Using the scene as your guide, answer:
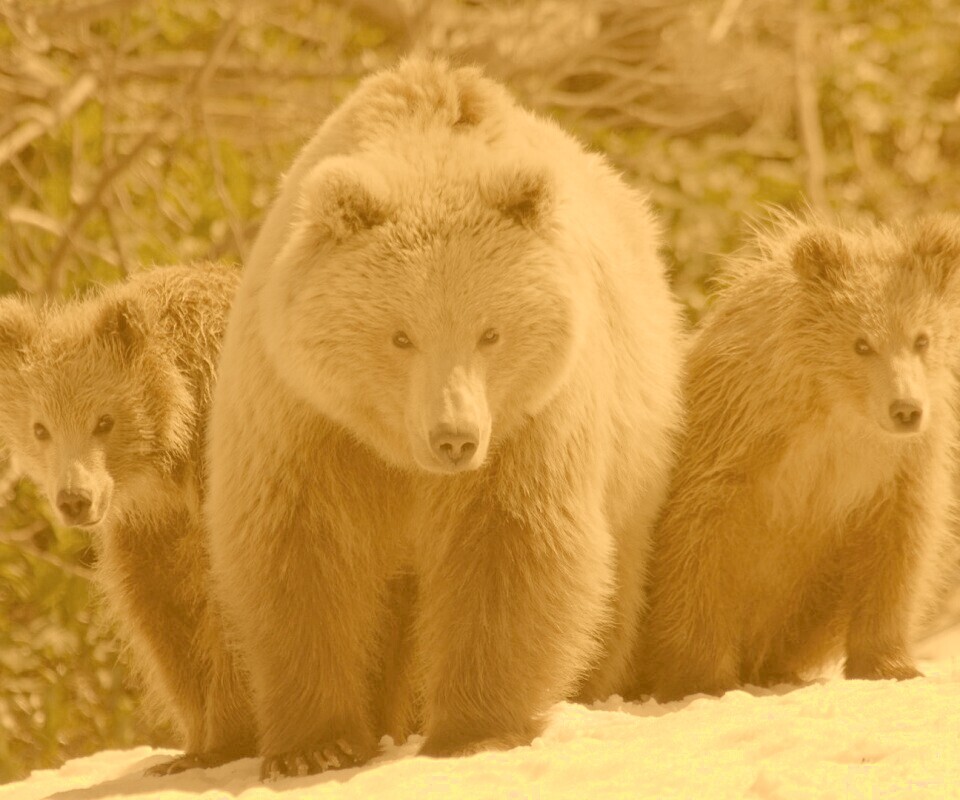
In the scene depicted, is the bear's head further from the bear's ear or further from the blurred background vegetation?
the blurred background vegetation

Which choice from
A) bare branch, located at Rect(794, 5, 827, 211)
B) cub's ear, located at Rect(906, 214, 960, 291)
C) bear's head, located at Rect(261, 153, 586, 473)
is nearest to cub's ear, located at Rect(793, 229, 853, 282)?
cub's ear, located at Rect(906, 214, 960, 291)

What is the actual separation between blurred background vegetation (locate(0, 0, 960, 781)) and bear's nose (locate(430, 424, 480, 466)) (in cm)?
270

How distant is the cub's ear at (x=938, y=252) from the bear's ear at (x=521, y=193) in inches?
59.3

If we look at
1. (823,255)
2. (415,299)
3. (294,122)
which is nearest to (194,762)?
(415,299)

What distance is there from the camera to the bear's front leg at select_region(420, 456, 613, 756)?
4.72m

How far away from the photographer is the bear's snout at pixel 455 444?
4320 mm

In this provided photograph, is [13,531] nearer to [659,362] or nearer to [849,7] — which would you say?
[659,362]

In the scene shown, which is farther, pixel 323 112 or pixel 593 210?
pixel 323 112

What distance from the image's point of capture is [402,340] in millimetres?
4570

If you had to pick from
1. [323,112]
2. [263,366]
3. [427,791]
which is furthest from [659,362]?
[323,112]

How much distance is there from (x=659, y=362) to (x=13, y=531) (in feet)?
15.3

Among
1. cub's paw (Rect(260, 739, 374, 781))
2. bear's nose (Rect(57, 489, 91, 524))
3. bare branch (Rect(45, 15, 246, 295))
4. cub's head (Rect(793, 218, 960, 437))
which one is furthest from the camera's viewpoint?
bare branch (Rect(45, 15, 246, 295))

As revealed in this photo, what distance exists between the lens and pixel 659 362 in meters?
5.66

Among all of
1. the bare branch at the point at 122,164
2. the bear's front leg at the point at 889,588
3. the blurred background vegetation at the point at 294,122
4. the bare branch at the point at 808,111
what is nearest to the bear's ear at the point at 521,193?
the bear's front leg at the point at 889,588
